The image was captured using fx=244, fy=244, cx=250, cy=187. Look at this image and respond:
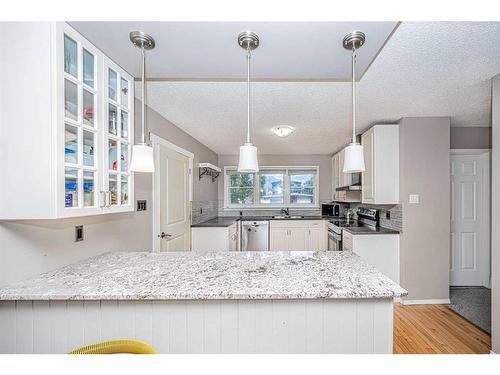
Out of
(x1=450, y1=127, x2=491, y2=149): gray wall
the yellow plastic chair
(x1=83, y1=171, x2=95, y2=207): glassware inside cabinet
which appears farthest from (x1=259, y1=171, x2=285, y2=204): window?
the yellow plastic chair

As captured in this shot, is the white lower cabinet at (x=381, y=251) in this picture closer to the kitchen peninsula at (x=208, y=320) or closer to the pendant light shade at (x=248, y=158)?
the kitchen peninsula at (x=208, y=320)

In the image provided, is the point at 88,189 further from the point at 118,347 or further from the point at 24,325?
the point at 118,347

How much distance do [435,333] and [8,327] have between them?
3159 mm

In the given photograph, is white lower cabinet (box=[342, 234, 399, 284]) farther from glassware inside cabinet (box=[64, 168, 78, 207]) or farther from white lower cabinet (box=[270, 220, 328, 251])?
glassware inside cabinet (box=[64, 168, 78, 207])

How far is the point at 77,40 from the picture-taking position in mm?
1257

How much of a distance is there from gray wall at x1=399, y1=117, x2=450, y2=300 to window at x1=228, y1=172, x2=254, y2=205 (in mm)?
3001

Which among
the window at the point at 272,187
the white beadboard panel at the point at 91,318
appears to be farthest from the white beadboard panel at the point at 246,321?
the window at the point at 272,187

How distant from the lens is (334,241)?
3775 millimetres

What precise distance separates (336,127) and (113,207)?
266 centimetres

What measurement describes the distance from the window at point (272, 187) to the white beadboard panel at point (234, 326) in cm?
404

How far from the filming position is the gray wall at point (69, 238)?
1.20 m

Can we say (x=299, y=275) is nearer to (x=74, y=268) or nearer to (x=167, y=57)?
(x=74, y=268)

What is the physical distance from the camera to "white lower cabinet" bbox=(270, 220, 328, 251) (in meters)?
4.44

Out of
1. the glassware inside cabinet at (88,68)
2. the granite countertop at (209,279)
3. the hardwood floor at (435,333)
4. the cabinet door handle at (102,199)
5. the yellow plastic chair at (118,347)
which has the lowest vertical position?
the hardwood floor at (435,333)
